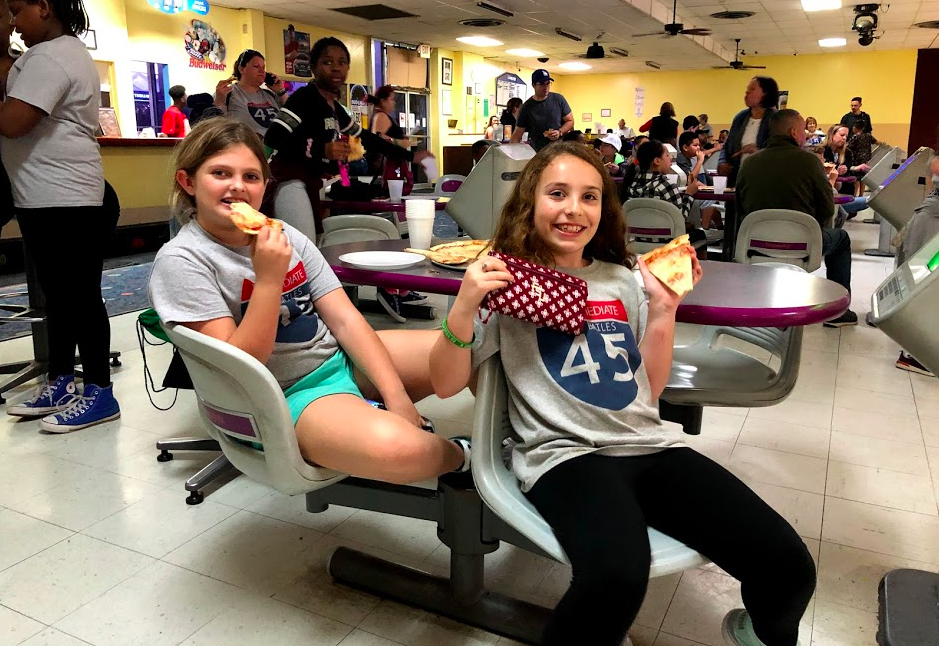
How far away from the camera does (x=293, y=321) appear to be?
1531 mm

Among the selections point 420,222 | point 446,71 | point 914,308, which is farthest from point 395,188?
point 446,71

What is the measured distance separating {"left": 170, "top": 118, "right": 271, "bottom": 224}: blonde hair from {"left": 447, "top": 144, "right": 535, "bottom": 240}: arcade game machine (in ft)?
3.29

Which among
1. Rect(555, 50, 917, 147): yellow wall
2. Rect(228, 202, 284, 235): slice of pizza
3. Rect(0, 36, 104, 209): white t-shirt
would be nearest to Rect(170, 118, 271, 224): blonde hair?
Rect(228, 202, 284, 235): slice of pizza

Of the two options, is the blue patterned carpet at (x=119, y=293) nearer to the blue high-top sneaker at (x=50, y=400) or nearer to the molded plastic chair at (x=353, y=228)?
the blue high-top sneaker at (x=50, y=400)

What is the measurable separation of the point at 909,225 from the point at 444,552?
2.81 metres

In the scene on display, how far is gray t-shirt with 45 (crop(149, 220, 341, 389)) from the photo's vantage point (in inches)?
54.1

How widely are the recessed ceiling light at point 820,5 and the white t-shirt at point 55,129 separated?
1054 centimetres

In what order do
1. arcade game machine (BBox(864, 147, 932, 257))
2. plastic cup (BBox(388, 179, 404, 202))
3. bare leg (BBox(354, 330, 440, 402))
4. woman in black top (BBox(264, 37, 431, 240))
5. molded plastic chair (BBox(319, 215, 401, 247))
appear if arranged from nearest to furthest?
bare leg (BBox(354, 330, 440, 402))
woman in black top (BBox(264, 37, 431, 240))
molded plastic chair (BBox(319, 215, 401, 247))
plastic cup (BBox(388, 179, 404, 202))
arcade game machine (BBox(864, 147, 932, 257))

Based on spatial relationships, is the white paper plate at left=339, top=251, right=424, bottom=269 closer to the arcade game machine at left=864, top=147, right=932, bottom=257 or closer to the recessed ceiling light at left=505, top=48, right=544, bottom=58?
the arcade game machine at left=864, top=147, right=932, bottom=257

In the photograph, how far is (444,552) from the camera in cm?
184

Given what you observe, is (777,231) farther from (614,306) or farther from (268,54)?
(268,54)

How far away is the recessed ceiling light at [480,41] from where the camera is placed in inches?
512

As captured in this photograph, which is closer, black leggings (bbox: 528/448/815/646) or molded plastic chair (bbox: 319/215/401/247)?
black leggings (bbox: 528/448/815/646)

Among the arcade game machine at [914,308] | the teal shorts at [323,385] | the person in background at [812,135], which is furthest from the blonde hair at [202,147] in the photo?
the person in background at [812,135]
